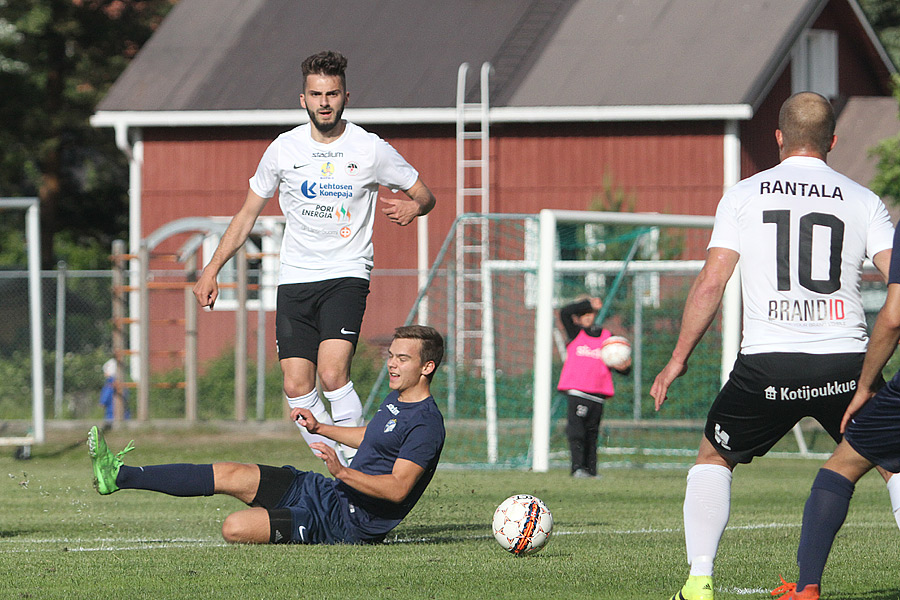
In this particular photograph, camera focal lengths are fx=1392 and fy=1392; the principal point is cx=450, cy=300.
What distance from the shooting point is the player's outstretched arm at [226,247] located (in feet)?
24.6

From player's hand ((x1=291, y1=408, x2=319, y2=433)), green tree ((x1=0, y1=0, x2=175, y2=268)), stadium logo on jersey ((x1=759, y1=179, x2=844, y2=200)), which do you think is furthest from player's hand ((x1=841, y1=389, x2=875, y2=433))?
green tree ((x1=0, y1=0, x2=175, y2=268))

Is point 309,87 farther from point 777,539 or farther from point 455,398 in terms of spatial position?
point 455,398

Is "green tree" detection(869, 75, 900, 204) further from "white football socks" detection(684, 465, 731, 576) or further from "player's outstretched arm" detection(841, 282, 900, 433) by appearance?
"player's outstretched arm" detection(841, 282, 900, 433)

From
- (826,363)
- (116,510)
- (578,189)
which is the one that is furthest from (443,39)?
(826,363)

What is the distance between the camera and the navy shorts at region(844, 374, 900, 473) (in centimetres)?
477

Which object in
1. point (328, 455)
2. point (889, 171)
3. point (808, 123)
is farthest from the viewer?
point (889, 171)

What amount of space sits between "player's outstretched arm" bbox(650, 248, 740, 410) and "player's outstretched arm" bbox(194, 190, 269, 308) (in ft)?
9.87

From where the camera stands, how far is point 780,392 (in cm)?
516

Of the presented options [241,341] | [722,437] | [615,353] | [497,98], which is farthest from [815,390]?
[497,98]

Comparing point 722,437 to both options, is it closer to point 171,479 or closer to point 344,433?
point 344,433

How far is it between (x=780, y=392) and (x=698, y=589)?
2.58 feet

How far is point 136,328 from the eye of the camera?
22.6 metres

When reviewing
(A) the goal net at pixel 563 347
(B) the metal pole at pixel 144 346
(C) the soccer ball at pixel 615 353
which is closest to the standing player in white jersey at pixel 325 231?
(A) the goal net at pixel 563 347

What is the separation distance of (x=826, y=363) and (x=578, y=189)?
2049cm
